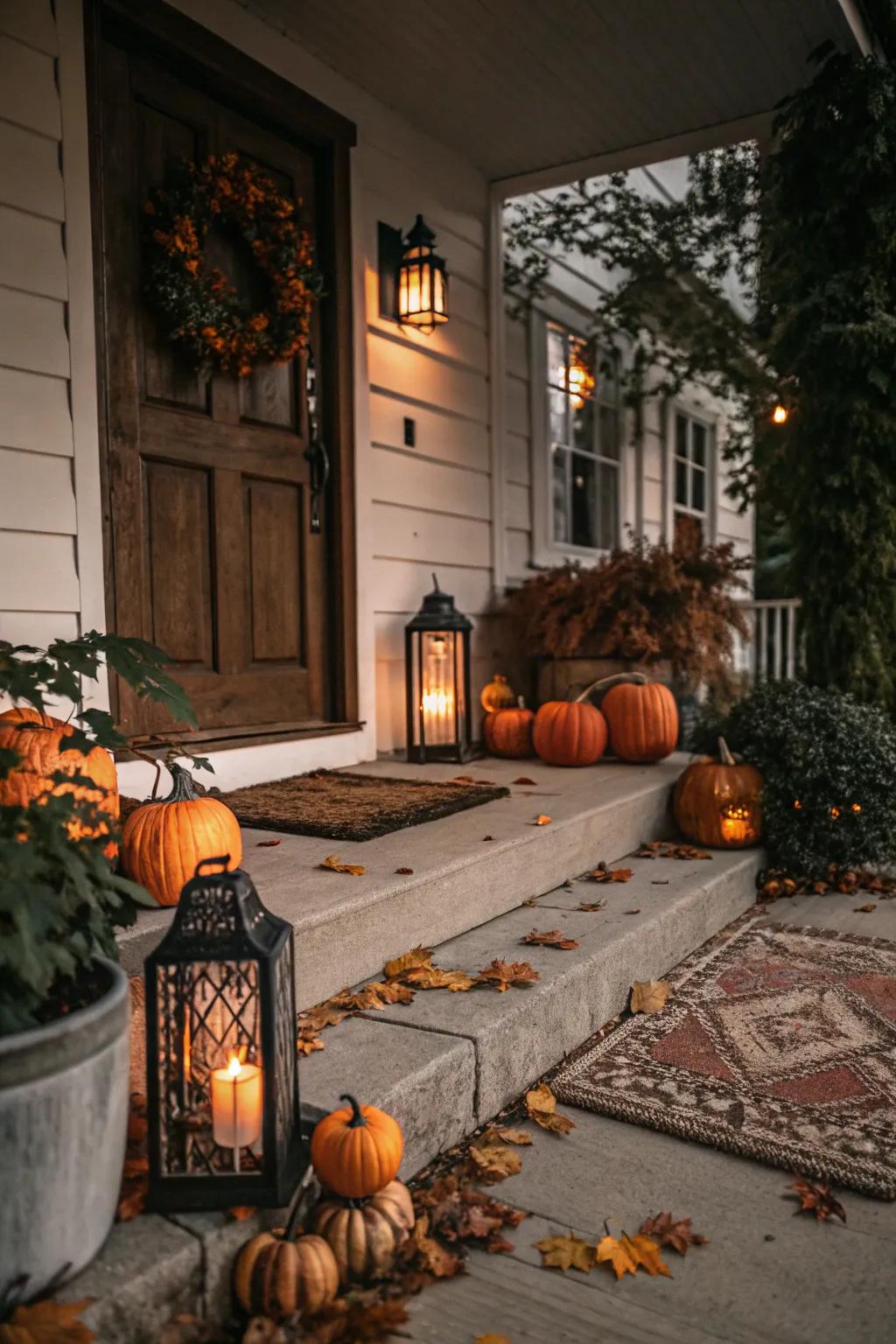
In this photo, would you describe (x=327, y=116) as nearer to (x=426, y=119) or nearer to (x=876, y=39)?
(x=426, y=119)

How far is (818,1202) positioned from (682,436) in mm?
7115

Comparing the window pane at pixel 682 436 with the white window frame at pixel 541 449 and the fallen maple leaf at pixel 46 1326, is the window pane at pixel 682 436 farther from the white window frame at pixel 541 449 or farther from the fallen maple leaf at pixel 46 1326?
the fallen maple leaf at pixel 46 1326

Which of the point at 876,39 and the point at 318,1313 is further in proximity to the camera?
the point at 876,39

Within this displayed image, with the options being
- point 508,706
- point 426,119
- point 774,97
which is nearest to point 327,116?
point 426,119

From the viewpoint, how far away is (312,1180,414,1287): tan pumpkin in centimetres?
151

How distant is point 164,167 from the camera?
3377 millimetres

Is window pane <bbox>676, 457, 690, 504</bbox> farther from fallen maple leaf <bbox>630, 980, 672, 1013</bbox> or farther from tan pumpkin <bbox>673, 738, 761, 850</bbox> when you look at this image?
fallen maple leaf <bbox>630, 980, 672, 1013</bbox>

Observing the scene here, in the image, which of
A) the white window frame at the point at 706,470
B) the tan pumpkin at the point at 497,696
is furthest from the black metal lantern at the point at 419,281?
the white window frame at the point at 706,470

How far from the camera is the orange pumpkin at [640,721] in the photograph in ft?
14.2

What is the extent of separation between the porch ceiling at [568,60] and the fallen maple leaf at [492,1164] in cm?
381

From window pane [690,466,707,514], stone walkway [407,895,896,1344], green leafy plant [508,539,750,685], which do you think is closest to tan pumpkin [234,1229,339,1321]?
stone walkway [407,895,896,1344]

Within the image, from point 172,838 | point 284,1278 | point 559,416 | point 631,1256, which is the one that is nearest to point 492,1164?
point 631,1256

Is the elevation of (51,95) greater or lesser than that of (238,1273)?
greater

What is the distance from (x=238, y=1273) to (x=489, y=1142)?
65 centimetres
